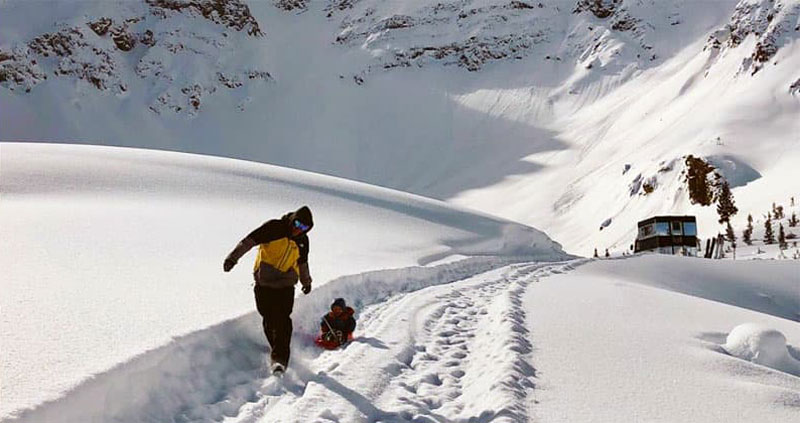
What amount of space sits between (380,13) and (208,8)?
28811 millimetres

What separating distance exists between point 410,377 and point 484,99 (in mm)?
88162

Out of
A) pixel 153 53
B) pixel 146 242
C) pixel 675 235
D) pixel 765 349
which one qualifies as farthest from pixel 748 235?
pixel 153 53

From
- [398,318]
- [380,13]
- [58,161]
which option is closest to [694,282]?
[398,318]

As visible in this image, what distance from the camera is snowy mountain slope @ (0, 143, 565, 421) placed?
530 centimetres

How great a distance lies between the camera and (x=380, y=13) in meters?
118

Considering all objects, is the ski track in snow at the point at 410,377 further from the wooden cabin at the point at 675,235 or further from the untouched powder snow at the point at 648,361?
the wooden cabin at the point at 675,235

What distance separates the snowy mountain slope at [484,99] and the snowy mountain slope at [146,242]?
24221 millimetres

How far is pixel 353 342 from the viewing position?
22.8 feet

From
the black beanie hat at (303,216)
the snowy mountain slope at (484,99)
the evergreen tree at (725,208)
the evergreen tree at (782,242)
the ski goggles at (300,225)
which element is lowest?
the ski goggles at (300,225)

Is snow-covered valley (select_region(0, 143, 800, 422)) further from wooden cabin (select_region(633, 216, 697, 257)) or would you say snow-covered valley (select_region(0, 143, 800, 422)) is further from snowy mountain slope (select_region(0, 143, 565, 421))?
wooden cabin (select_region(633, 216, 697, 257))

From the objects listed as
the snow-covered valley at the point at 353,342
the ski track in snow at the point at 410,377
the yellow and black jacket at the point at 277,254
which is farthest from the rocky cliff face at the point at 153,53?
the yellow and black jacket at the point at 277,254

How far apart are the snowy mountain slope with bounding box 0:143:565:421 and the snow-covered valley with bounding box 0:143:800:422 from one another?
4 cm

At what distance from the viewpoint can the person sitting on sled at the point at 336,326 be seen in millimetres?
6863

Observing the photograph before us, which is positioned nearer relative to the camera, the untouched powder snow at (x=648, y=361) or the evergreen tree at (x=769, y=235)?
the untouched powder snow at (x=648, y=361)
